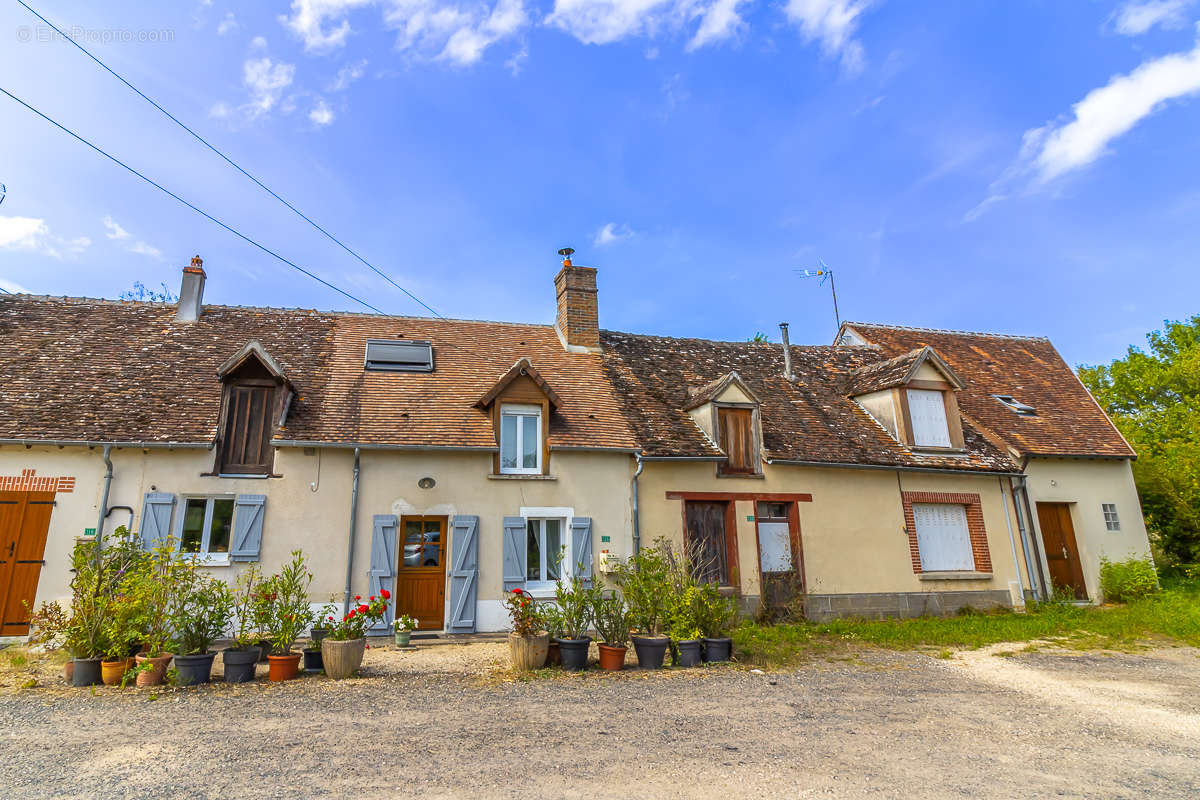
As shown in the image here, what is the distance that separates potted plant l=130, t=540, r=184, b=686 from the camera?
7.46 metres

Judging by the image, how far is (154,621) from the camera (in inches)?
303

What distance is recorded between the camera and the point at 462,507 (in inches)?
466

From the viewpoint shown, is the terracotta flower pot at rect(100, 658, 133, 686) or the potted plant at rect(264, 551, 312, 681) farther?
the potted plant at rect(264, 551, 312, 681)

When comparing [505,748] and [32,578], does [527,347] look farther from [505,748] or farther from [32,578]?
[505,748]

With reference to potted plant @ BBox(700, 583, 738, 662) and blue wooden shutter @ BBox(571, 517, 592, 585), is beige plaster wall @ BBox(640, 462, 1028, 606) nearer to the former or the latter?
blue wooden shutter @ BBox(571, 517, 592, 585)

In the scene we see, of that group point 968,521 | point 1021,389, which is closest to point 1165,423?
point 1021,389

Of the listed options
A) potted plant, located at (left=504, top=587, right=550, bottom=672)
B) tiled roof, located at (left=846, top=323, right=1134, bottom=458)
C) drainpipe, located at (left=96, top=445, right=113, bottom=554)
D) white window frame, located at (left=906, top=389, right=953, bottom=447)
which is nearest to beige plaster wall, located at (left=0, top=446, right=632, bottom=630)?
drainpipe, located at (left=96, top=445, right=113, bottom=554)

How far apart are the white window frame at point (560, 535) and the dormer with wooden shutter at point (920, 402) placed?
8.06 metres

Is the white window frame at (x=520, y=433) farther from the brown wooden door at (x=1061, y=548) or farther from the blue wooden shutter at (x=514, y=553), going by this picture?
the brown wooden door at (x=1061, y=548)

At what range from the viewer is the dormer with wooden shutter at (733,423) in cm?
1359

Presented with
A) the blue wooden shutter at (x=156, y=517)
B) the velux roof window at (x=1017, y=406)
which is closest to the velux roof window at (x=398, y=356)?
the blue wooden shutter at (x=156, y=517)

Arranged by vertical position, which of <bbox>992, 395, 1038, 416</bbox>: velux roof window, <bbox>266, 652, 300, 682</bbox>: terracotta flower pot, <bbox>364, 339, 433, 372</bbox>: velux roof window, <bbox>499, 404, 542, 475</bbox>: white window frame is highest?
<bbox>364, 339, 433, 372</bbox>: velux roof window

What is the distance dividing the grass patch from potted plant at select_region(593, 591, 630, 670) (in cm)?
185

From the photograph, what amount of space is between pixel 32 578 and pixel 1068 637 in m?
17.1
